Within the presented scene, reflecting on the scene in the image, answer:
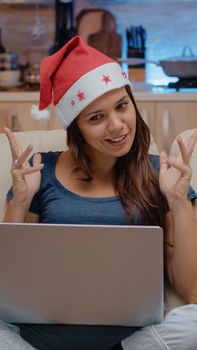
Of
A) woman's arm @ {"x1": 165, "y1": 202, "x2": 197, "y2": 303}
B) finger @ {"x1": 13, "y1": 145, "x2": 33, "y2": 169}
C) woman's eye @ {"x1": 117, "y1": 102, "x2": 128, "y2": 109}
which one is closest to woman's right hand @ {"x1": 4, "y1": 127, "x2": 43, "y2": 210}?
finger @ {"x1": 13, "y1": 145, "x2": 33, "y2": 169}

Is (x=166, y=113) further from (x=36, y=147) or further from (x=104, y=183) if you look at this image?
(x=104, y=183)

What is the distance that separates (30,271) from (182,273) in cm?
43

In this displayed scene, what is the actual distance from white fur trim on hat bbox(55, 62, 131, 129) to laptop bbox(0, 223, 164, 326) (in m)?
0.45

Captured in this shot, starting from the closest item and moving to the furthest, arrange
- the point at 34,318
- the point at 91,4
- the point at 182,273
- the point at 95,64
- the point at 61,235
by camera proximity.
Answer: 1. the point at 61,235
2. the point at 34,318
3. the point at 182,273
4. the point at 95,64
5. the point at 91,4

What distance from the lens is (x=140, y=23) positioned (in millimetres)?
3250

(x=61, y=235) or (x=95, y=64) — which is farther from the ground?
(x=95, y=64)

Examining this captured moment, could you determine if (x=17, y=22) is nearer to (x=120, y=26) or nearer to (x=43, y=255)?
(x=120, y=26)

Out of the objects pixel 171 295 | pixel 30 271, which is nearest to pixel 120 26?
pixel 171 295

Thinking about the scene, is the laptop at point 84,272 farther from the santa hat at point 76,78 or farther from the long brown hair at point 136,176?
the santa hat at point 76,78

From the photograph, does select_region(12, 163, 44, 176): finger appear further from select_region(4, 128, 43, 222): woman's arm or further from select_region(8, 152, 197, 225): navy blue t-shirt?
select_region(8, 152, 197, 225): navy blue t-shirt

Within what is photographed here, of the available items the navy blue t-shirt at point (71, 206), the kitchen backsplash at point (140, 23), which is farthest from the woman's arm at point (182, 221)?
the kitchen backsplash at point (140, 23)

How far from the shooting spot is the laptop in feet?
4.09

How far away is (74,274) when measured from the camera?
1290mm

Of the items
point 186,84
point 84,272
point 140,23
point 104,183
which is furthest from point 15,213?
point 140,23
